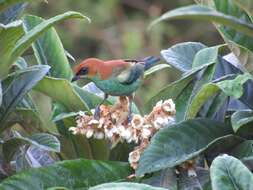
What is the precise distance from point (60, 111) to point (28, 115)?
73 mm

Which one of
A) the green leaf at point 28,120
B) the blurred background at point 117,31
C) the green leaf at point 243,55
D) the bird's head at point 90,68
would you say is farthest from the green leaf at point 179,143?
the blurred background at point 117,31

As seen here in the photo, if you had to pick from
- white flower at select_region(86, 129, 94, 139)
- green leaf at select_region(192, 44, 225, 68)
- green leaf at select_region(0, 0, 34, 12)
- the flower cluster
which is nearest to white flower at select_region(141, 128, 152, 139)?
the flower cluster

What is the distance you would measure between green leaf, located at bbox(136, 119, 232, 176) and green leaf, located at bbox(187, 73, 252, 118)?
0.03 meters

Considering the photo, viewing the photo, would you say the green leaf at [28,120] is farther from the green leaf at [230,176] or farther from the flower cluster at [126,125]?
the green leaf at [230,176]

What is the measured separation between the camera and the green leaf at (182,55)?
5.33ft

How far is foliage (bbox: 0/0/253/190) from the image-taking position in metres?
1.31

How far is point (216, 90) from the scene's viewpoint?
137 cm

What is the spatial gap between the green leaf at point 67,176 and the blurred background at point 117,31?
4.80 meters

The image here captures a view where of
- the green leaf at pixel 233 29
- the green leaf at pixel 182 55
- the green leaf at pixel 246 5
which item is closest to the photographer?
the green leaf at pixel 246 5

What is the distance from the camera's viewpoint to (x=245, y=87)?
1438 mm

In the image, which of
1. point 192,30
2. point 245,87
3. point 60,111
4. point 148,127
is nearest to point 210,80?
point 245,87

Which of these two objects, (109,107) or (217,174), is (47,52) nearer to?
(109,107)

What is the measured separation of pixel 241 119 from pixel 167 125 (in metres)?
0.13

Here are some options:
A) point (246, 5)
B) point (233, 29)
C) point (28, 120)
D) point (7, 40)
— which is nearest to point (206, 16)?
point (246, 5)
